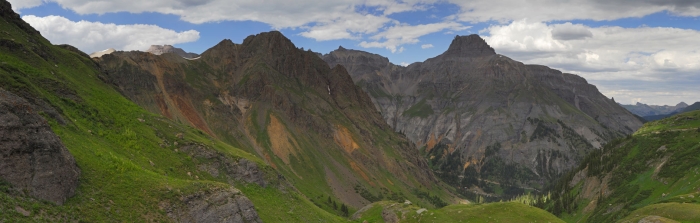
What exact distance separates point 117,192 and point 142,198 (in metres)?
2.60

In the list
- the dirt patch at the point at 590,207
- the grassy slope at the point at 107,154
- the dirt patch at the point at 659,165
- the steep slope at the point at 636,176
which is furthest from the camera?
the dirt patch at the point at 590,207

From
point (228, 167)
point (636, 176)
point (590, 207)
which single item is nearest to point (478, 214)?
point (228, 167)

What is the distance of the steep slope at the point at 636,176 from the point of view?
12088cm

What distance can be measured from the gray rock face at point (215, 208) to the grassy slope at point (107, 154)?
1.27m

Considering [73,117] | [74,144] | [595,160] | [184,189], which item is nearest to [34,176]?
[74,144]

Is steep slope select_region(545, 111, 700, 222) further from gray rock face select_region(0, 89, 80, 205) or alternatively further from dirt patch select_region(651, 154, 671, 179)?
gray rock face select_region(0, 89, 80, 205)

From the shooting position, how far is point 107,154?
172 feet

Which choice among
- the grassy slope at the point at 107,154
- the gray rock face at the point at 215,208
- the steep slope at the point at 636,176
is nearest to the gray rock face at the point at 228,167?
the grassy slope at the point at 107,154

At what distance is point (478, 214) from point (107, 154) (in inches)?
2743

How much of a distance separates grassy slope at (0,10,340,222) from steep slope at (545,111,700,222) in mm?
93693

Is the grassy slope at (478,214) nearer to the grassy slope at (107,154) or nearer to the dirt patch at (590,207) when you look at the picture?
the grassy slope at (107,154)

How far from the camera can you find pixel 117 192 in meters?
44.0

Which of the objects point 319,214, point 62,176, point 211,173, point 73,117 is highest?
point 73,117

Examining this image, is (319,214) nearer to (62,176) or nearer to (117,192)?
(117,192)
